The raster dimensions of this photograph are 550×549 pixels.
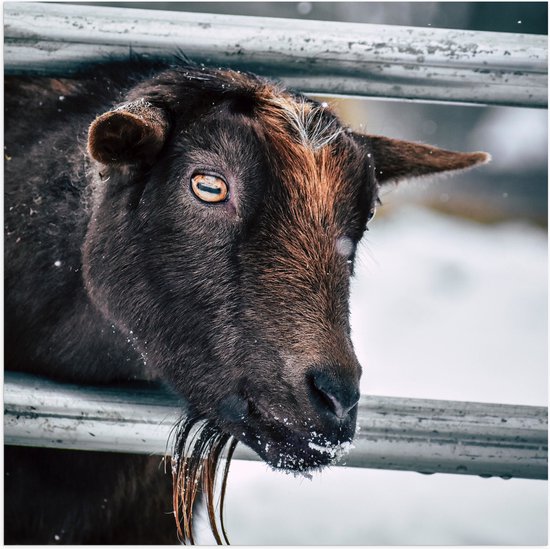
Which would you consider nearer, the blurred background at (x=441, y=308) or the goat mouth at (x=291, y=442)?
the goat mouth at (x=291, y=442)

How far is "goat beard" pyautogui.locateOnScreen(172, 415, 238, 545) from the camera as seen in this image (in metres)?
1.52

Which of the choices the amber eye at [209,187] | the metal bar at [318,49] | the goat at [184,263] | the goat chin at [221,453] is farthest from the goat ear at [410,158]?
the goat chin at [221,453]

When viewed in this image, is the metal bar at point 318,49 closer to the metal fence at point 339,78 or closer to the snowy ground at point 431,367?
the metal fence at point 339,78

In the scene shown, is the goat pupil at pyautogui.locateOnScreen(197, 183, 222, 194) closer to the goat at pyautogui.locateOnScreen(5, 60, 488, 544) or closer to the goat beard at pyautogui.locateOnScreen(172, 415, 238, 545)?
the goat at pyautogui.locateOnScreen(5, 60, 488, 544)

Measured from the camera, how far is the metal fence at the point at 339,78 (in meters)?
1.50

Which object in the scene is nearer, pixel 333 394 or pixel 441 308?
pixel 333 394

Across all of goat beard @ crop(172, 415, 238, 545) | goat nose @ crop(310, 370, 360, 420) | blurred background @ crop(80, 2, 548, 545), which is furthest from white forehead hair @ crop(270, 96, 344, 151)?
goat beard @ crop(172, 415, 238, 545)

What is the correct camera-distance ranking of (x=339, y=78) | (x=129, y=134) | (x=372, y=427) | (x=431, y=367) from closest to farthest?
1. (x=129, y=134)
2. (x=372, y=427)
3. (x=339, y=78)
4. (x=431, y=367)

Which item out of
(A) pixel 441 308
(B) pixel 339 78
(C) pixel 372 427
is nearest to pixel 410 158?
(B) pixel 339 78

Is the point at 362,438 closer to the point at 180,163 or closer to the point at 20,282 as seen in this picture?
the point at 180,163

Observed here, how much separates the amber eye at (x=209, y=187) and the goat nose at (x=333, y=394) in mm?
397

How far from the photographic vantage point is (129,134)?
1366 mm

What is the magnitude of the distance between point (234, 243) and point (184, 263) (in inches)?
4.3

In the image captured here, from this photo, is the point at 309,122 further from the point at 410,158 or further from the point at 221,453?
the point at 221,453
